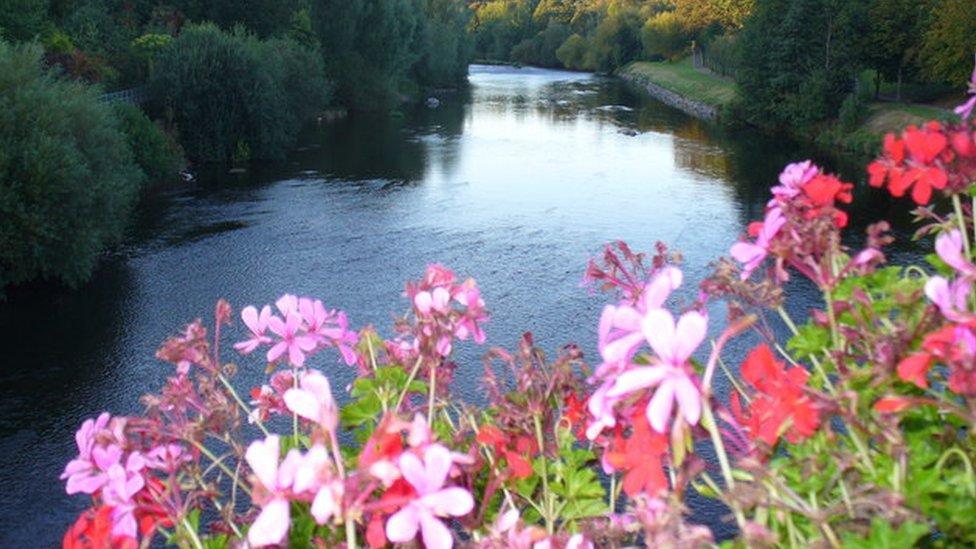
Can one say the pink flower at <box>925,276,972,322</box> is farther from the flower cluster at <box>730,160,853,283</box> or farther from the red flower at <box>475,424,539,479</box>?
the red flower at <box>475,424,539,479</box>

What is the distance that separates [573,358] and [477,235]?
14994 mm

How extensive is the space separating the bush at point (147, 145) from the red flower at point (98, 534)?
69.6 ft

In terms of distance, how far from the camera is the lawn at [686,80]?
132 feet

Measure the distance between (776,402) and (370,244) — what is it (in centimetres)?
1523

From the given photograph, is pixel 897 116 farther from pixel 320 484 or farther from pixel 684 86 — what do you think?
pixel 320 484

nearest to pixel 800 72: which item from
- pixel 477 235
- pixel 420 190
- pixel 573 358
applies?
pixel 420 190

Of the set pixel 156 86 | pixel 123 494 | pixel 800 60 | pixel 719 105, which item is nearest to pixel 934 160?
pixel 123 494

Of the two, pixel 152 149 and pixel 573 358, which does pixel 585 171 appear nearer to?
pixel 152 149

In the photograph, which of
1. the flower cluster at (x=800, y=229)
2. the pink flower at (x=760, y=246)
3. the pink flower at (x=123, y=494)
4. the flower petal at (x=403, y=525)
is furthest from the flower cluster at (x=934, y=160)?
the pink flower at (x=123, y=494)

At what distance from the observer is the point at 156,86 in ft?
88.6

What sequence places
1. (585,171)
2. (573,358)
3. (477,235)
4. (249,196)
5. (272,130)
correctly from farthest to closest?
(272,130), (585,171), (249,196), (477,235), (573,358)

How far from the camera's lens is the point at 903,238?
15680 millimetres

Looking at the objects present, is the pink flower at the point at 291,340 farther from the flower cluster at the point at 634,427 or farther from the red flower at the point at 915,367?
the red flower at the point at 915,367

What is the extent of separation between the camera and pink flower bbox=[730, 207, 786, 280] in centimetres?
171
